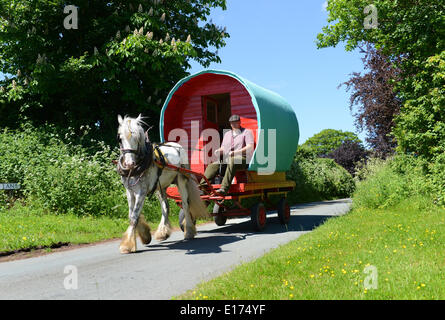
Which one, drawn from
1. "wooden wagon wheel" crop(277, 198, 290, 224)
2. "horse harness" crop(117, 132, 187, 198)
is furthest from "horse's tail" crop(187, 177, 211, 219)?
"wooden wagon wheel" crop(277, 198, 290, 224)

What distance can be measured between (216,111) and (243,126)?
→ 146 cm

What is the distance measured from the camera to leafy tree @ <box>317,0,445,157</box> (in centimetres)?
1049

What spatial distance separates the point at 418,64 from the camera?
11227 mm

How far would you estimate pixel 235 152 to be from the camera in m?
7.82

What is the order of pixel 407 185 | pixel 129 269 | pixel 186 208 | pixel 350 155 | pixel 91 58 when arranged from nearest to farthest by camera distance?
pixel 129 269 → pixel 186 208 → pixel 407 185 → pixel 91 58 → pixel 350 155

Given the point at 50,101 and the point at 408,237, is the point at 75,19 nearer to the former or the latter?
the point at 50,101

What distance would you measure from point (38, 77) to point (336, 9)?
11721 mm

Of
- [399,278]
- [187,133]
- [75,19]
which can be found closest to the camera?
[399,278]

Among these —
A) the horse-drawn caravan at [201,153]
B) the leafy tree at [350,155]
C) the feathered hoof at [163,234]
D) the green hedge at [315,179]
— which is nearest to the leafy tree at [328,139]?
the leafy tree at [350,155]

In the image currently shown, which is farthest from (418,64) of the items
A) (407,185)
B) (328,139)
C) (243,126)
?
(328,139)

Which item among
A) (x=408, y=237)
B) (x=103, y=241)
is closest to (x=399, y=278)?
(x=408, y=237)

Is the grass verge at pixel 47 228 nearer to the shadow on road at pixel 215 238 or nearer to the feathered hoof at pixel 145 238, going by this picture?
the feathered hoof at pixel 145 238

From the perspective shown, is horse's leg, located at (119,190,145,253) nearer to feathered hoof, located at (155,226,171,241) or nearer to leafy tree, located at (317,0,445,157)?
feathered hoof, located at (155,226,171,241)

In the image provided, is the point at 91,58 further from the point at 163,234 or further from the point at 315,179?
the point at 315,179
